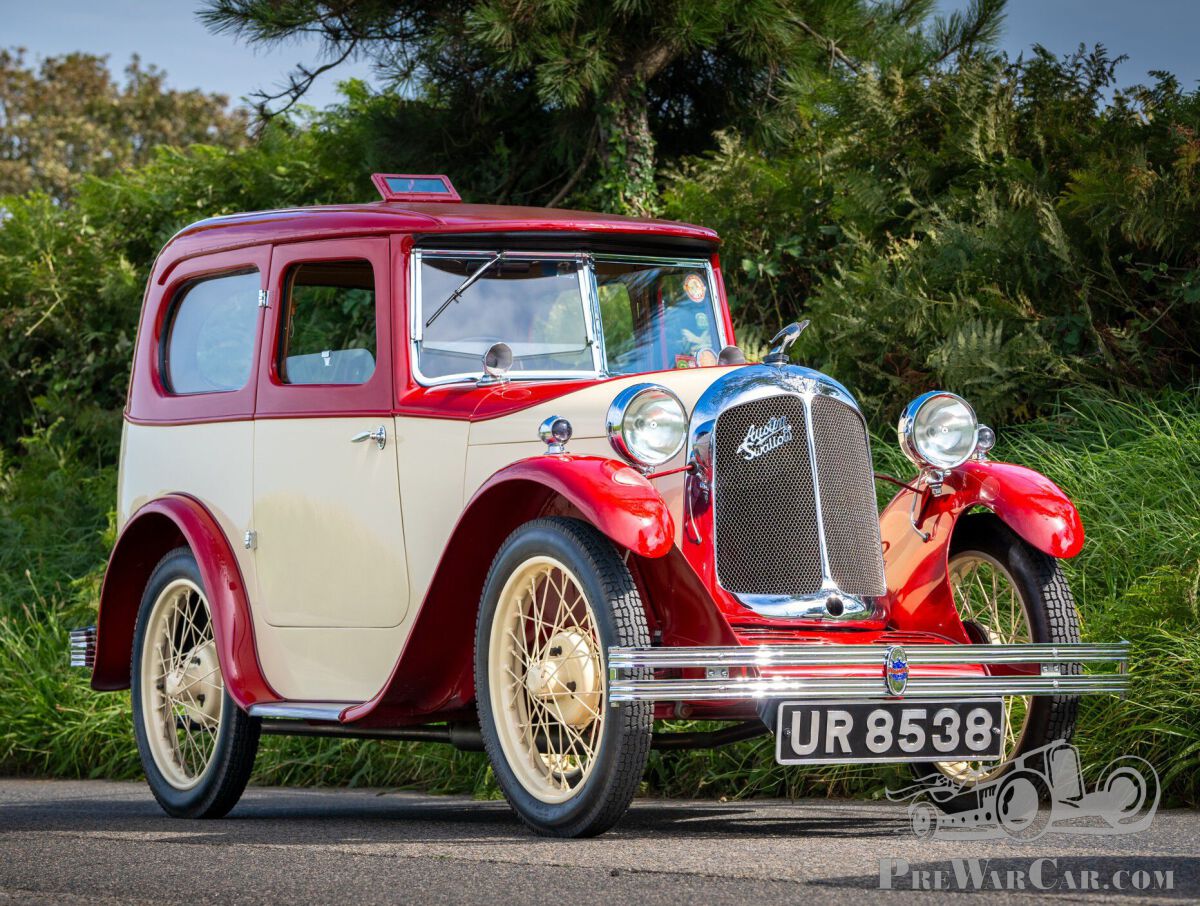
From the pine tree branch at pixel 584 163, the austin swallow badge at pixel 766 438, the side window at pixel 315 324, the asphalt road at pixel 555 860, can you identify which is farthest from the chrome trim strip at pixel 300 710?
the pine tree branch at pixel 584 163

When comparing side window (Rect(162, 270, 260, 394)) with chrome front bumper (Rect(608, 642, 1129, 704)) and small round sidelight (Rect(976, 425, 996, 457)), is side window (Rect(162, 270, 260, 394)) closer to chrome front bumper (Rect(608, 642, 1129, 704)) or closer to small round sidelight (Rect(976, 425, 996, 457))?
chrome front bumper (Rect(608, 642, 1129, 704))

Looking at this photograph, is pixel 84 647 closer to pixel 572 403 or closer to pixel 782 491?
pixel 572 403

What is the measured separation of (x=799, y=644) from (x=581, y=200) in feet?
23.4

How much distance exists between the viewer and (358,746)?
26.9 ft

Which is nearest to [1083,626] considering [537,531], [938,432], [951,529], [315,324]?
[951,529]

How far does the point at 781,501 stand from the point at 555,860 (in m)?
1.36

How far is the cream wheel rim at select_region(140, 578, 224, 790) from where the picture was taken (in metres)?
6.21

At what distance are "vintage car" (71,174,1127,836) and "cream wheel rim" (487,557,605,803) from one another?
1cm

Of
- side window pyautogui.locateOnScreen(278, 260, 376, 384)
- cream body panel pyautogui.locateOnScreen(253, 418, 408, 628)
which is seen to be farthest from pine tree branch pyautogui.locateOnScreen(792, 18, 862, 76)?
cream body panel pyautogui.locateOnScreen(253, 418, 408, 628)

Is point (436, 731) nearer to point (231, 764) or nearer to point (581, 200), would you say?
point (231, 764)

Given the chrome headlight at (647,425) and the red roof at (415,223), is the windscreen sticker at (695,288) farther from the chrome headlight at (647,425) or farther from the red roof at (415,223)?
the chrome headlight at (647,425)

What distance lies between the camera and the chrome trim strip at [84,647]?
6629 millimetres

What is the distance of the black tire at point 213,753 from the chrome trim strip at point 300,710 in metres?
0.21

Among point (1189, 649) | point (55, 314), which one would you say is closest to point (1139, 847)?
point (1189, 649)
